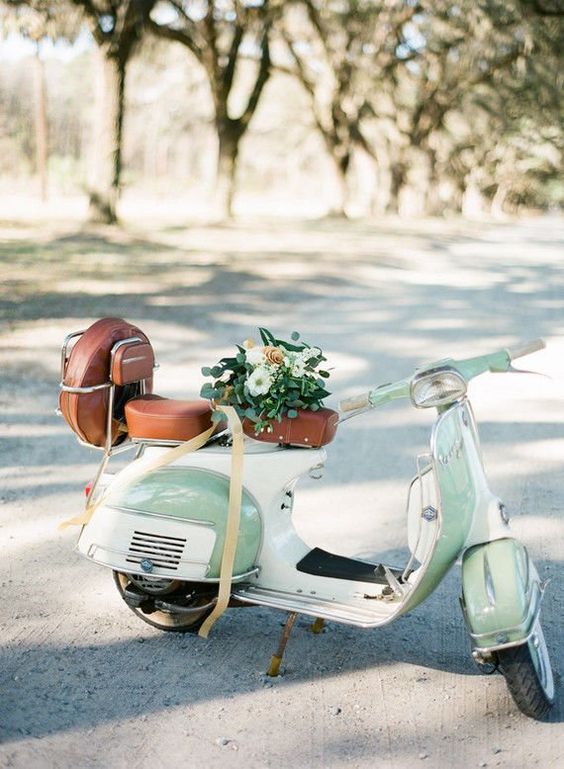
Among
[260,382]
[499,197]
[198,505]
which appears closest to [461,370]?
[260,382]

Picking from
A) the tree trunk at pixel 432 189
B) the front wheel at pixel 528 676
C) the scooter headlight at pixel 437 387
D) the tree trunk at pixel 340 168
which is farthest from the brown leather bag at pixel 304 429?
the tree trunk at pixel 432 189

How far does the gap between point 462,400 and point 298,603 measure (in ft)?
3.14

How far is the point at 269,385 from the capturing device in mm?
3713

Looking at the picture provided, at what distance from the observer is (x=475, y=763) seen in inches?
126

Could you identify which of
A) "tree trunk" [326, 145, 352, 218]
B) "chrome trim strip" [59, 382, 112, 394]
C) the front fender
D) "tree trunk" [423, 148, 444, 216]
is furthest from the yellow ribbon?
"tree trunk" [423, 148, 444, 216]

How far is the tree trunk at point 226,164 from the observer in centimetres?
2466

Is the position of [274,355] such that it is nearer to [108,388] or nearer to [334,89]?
[108,388]

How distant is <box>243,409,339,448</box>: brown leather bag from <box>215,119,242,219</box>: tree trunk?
21.4m

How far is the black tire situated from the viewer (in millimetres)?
3907

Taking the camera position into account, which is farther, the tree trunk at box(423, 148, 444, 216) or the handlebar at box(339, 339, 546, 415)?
the tree trunk at box(423, 148, 444, 216)

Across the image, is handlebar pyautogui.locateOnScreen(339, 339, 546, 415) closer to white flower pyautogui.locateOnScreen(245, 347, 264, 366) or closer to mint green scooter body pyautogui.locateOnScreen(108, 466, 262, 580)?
white flower pyautogui.locateOnScreen(245, 347, 264, 366)

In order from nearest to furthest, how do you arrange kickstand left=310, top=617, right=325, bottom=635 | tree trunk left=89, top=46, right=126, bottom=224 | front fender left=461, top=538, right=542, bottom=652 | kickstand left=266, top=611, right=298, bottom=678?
front fender left=461, top=538, right=542, bottom=652 → kickstand left=266, top=611, right=298, bottom=678 → kickstand left=310, top=617, right=325, bottom=635 → tree trunk left=89, top=46, right=126, bottom=224

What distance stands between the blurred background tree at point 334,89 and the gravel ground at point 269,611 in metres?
7.07

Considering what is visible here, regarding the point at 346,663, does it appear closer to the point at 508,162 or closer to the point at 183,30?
the point at 183,30
